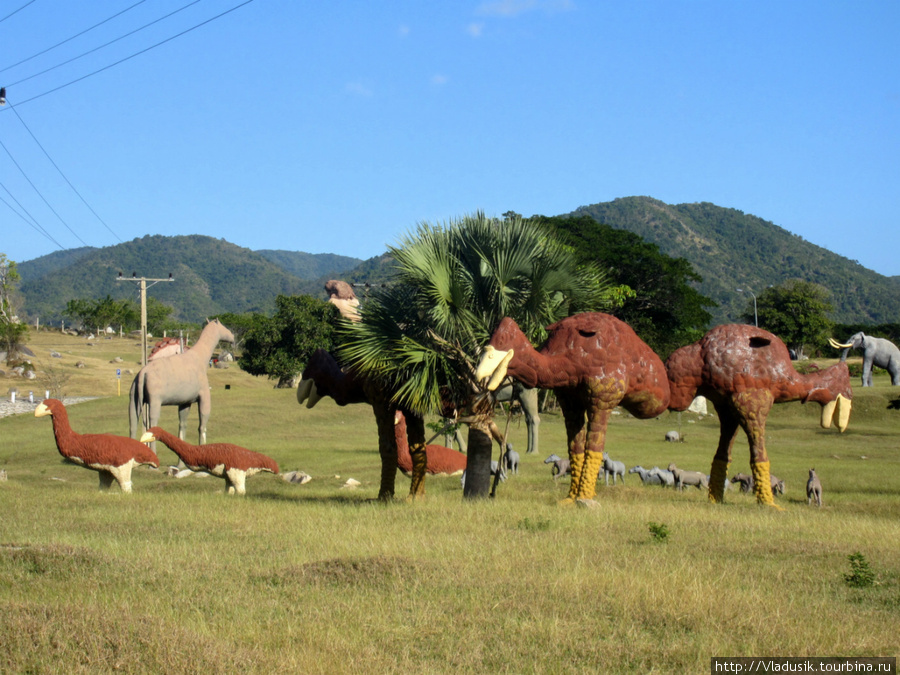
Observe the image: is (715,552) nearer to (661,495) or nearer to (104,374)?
(661,495)

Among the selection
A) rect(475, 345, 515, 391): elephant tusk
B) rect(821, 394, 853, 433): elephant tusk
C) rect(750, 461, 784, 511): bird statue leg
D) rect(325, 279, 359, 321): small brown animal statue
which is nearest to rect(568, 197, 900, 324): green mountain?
rect(821, 394, 853, 433): elephant tusk

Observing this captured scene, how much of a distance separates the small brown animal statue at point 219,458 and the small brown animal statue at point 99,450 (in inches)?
17.8

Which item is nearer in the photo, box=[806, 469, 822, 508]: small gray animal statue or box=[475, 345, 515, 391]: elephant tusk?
box=[475, 345, 515, 391]: elephant tusk

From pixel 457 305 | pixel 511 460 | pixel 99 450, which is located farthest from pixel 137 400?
pixel 457 305

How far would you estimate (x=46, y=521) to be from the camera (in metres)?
13.2

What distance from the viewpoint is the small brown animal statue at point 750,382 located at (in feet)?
52.2

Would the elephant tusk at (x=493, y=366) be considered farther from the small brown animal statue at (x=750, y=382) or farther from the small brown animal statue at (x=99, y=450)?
the small brown animal statue at (x=99, y=450)

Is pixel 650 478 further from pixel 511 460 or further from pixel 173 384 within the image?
pixel 173 384

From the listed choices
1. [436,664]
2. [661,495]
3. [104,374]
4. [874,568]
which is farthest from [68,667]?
[104,374]

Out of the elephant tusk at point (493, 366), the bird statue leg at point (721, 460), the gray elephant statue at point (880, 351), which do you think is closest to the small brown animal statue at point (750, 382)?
the bird statue leg at point (721, 460)

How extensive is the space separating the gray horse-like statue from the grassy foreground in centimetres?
589

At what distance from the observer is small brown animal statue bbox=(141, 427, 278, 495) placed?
17609mm

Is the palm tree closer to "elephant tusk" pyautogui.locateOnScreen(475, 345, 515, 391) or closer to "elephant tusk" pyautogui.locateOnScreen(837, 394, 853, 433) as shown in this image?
"elephant tusk" pyautogui.locateOnScreen(475, 345, 515, 391)

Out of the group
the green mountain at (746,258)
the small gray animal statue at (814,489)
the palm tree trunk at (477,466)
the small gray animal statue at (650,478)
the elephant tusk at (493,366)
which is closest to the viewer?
the elephant tusk at (493,366)
